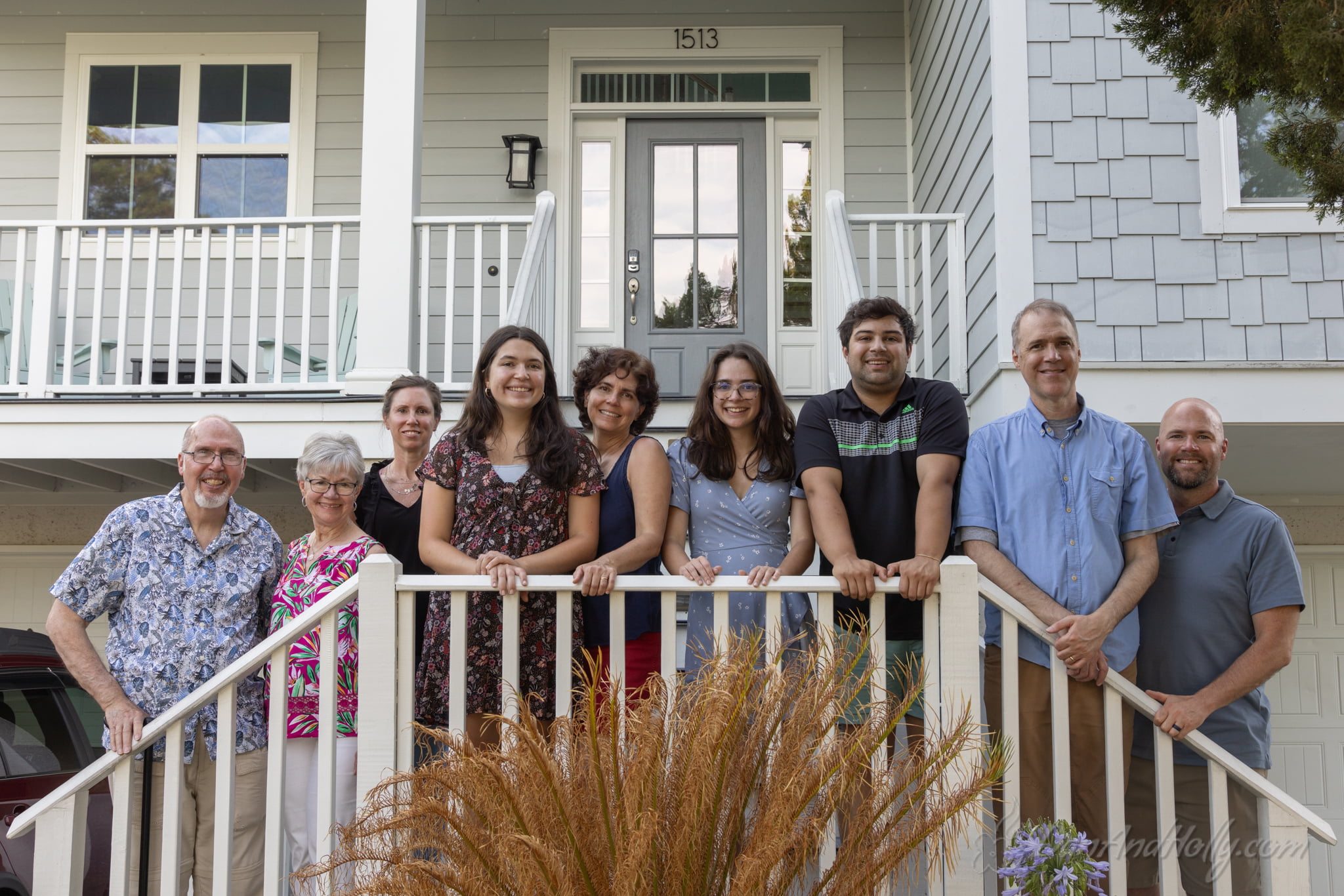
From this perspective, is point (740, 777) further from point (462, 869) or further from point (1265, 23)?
point (1265, 23)

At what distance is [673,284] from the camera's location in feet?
21.5

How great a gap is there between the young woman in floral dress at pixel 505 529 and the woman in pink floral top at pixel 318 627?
0.19 meters

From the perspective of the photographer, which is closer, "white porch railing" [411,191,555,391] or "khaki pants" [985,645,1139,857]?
"khaki pants" [985,645,1139,857]

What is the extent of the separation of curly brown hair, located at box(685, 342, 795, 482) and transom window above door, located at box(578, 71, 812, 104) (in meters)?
4.17

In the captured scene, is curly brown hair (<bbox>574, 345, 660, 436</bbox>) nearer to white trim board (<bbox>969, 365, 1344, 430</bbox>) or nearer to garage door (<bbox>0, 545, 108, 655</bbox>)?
white trim board (<bbox>969, 365, 1344, 430</bbox>)

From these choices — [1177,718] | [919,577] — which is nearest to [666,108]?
[919,577]

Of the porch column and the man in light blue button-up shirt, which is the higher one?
the porch column

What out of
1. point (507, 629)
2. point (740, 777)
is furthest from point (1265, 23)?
point (507, 629)

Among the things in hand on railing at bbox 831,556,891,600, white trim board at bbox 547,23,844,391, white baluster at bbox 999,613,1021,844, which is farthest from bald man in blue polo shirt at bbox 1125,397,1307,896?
white trim board at bbox 547,23,844,391

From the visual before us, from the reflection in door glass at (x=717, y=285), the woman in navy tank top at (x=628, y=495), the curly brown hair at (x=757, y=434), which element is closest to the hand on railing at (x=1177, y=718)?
the curly brown hair at (x=757, y=434)

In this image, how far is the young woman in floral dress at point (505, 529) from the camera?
8.71 ft

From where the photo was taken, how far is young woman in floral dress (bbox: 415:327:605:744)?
2656 millimetres

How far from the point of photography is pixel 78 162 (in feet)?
21.7

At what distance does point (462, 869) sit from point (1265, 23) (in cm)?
229
